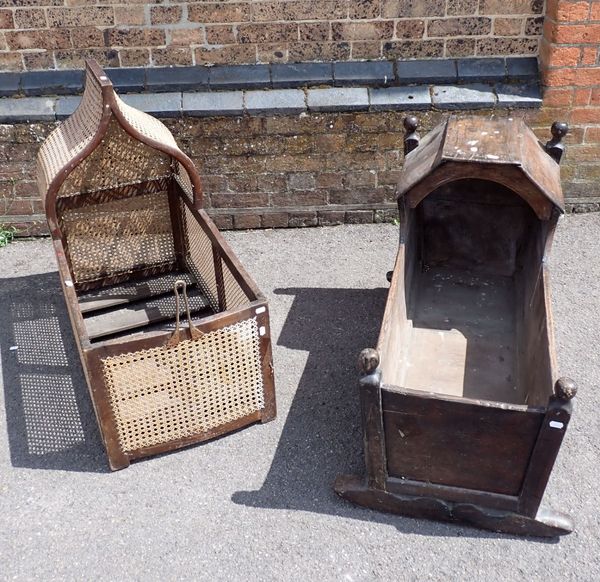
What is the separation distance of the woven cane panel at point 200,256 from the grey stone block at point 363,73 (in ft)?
5.85

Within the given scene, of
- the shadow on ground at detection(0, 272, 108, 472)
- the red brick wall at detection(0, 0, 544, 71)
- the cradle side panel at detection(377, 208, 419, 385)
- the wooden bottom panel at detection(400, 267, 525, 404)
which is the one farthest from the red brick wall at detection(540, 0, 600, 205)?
the shadow on ground at detection(0, 272, 108, 472)

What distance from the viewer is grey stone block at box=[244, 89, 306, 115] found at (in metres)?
6.07

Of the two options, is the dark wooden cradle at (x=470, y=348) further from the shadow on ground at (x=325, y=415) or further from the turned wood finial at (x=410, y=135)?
the shadow on ground at (x=325, y=415)

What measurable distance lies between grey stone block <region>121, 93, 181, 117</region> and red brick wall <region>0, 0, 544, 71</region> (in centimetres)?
29

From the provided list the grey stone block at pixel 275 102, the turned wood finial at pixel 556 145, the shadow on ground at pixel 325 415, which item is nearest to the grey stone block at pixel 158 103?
the grey stone block at pixel 275 102

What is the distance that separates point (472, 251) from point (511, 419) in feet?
7.51

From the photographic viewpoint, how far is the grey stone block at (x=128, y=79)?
6.10m

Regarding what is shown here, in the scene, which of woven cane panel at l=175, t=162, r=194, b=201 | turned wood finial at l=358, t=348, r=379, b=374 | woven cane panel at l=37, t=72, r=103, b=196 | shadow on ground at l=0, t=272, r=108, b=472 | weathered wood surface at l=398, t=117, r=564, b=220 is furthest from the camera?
woven cane panel at l=175, t=162, r=194, b=201

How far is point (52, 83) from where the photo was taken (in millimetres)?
6098

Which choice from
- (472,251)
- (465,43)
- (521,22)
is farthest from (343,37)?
(472,251)

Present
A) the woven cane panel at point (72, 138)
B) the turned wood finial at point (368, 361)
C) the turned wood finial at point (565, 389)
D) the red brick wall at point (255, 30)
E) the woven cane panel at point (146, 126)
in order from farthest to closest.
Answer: the red brick wall at point (255, 30)
the woven cane panel at point (146, 126)
the woven cane panel at point (72, 138)
the turned wood finial at point (368, 361)
the turned wood finial at point (565, 389)

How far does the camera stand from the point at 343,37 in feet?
20.0

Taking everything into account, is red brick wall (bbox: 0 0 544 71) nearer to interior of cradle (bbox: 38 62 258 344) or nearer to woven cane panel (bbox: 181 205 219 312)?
interior of cradle (bbox: 38 62 258 344)

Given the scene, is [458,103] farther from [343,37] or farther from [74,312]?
[74,312]
